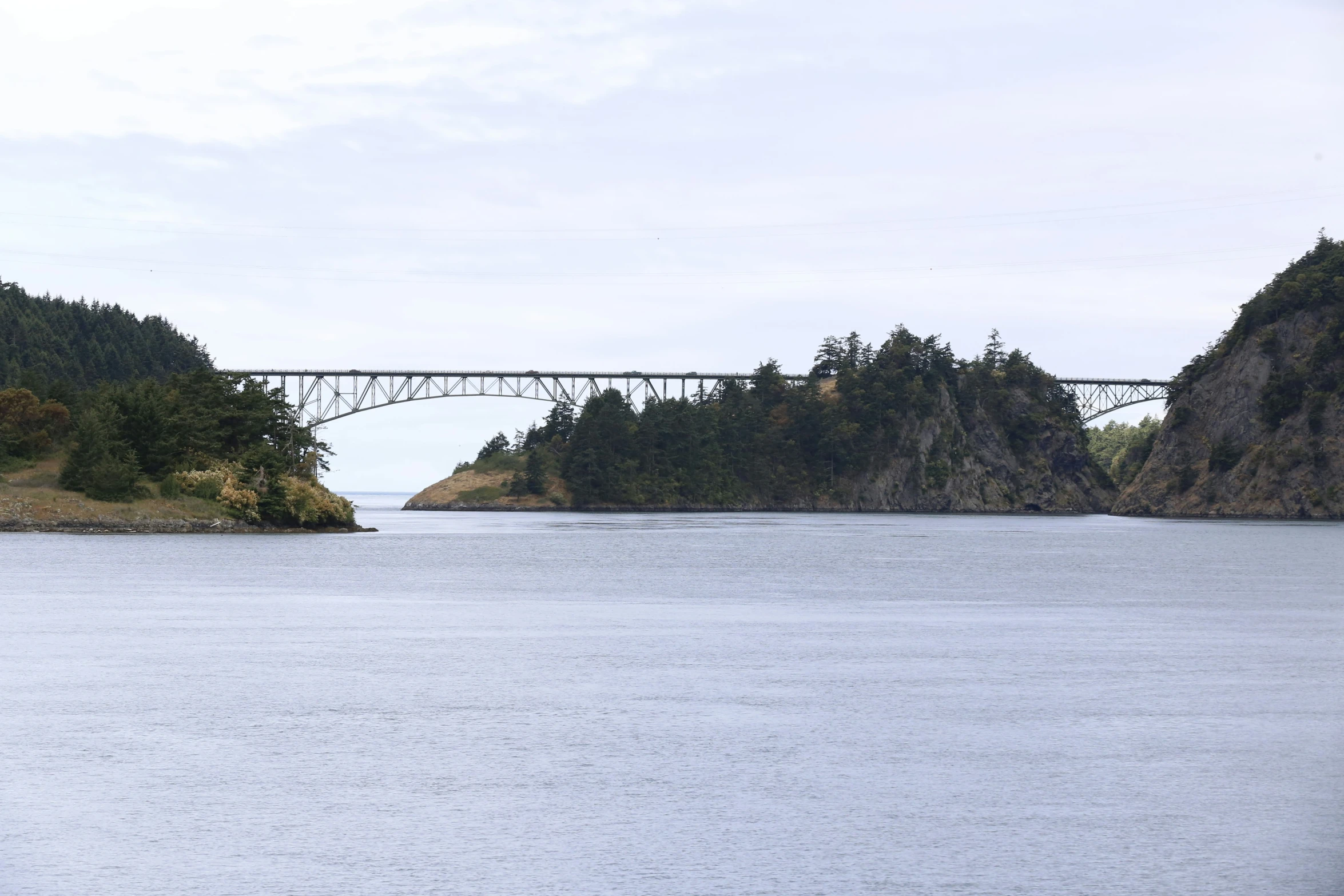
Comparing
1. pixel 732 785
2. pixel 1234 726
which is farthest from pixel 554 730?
pixel 1234 726

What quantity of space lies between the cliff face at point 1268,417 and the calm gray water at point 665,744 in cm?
12767

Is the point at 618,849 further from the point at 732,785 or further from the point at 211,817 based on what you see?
the point at 211,817

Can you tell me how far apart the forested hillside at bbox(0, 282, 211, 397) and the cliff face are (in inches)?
4871

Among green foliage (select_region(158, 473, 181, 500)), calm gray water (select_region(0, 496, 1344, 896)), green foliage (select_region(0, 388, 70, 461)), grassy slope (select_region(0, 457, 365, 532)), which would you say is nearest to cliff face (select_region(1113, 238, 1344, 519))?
green foliage (select_region(158, 473, 181, 500))

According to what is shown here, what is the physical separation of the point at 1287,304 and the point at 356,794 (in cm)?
17648

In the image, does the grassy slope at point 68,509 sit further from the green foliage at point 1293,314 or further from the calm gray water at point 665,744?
the green foliage at point 1293,314

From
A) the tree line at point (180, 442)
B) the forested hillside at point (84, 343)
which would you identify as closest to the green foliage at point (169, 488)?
the tree line at point (180, 442)

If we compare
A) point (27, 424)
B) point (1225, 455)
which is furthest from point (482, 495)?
point (27, 424)

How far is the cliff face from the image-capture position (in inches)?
Answer: 6260

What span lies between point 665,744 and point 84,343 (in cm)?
15333

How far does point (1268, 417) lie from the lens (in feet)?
541

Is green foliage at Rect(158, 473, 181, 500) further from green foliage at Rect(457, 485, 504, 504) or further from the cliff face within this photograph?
the cliff face

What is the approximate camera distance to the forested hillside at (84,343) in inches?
5600

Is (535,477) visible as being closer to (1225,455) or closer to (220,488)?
(1225,455)
